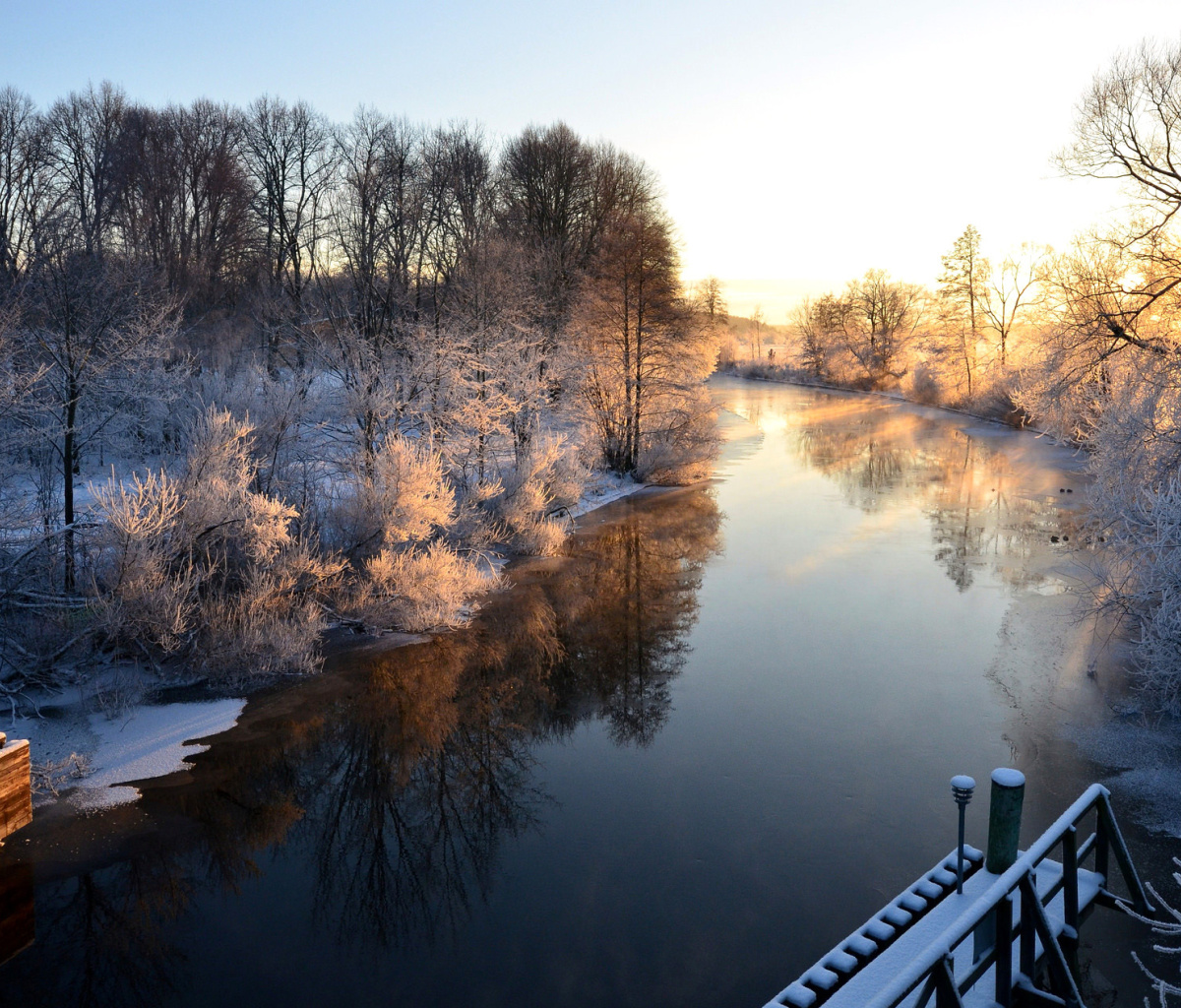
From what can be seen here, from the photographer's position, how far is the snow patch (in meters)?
7.70

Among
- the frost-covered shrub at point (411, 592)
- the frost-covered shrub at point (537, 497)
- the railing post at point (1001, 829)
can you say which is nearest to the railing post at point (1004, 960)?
the railing post at point (1001, 829)

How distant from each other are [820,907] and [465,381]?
15.7 m

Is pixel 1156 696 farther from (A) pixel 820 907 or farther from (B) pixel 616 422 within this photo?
(B) pixel 616 422

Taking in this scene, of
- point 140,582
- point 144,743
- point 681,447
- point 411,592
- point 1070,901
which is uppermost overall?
point 681,447

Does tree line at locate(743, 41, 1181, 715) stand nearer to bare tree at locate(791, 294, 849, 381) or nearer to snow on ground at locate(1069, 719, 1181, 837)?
snow on ground at locate(1069, 719, 1181, 837)

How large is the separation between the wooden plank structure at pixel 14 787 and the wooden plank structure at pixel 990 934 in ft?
19.8

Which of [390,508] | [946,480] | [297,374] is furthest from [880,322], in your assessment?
[390,508]

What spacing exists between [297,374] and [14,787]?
17431 millimetres

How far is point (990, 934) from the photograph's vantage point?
506cm

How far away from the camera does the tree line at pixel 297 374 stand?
10852 mm

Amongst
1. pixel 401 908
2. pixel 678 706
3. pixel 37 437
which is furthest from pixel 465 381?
pixel 401 908

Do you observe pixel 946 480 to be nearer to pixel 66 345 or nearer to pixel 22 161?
pixel 66 345

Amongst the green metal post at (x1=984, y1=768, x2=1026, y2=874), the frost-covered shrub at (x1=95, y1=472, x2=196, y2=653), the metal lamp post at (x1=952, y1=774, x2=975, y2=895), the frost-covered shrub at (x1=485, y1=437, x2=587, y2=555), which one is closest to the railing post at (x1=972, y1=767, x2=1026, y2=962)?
the green metal post at (x1=984, y1=768, x2=1026, y2=874)

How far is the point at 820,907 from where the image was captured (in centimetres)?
603
